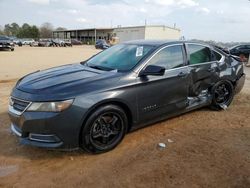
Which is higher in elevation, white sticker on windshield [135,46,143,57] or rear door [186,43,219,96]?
white sticker on windshield [135,46,143,57]

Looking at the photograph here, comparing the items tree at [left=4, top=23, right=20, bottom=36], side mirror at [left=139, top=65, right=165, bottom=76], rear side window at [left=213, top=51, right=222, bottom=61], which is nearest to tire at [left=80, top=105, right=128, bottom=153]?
side mirror at [left=139, top=65, right=165, bottom=76]

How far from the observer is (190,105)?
213 inches

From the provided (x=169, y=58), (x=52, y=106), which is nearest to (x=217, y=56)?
(x=169, y=58)

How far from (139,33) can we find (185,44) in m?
59.1

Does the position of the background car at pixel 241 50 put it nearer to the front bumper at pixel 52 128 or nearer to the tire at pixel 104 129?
the tire at pixel 104 129

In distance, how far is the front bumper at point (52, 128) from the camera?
3672 mm

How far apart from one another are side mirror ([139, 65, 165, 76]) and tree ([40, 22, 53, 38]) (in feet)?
358

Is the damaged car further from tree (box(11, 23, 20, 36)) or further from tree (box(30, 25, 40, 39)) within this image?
tree (box(11, 23, 20, 36))

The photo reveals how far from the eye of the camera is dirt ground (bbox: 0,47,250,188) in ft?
11.3

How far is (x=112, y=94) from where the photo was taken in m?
4.06

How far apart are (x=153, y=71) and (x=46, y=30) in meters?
114

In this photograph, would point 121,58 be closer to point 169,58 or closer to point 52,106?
point 169,58

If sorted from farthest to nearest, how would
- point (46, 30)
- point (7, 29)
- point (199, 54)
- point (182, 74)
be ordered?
point (7, 29) < point (46, 30) < point (199, 54) < point (182, 74)

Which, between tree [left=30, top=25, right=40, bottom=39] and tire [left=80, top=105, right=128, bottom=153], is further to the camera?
tree [left=30, top=25, right=40, bottom=39]
